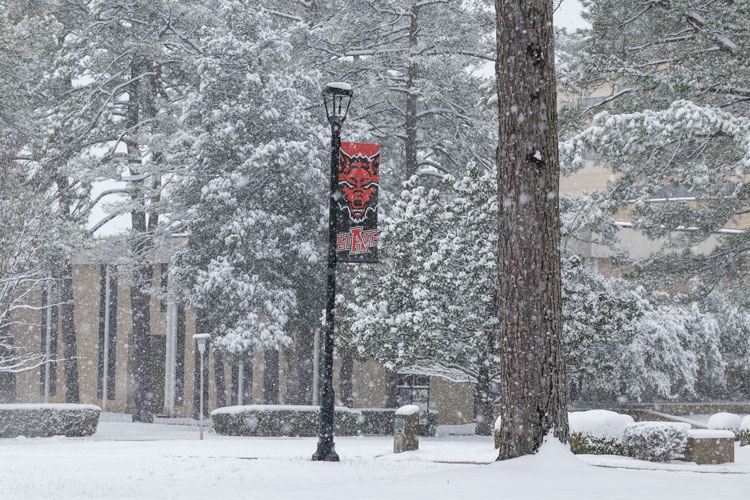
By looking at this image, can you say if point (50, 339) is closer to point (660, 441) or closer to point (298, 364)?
point (298, 364)

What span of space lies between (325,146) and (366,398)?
1326 centimetres

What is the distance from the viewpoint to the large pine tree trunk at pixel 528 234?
9641 millimetres

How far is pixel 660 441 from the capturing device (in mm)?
17734

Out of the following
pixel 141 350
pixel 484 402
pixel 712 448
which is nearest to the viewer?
pixel 712 448

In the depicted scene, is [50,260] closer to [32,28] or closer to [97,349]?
[32,28]

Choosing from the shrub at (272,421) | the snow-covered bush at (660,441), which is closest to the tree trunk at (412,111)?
the shrub at (272,421)

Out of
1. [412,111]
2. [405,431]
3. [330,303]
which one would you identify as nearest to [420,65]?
[412,111]

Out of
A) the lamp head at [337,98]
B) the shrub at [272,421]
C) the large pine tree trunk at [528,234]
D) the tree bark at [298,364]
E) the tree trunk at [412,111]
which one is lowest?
the shrub at [272,421]

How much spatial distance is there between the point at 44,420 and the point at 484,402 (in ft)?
40.7

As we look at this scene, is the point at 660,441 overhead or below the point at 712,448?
overhead

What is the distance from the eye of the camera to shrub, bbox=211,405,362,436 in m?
27.3

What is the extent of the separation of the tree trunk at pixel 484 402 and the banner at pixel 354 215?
9108 millimetres

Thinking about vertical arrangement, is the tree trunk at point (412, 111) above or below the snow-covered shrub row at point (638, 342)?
above

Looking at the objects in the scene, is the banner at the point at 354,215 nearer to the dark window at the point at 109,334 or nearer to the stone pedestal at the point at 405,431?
the stone pedestal at the point at 405,431
